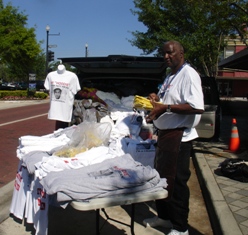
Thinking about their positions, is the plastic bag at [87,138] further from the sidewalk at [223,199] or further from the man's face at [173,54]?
the sidewalk at [223,199]

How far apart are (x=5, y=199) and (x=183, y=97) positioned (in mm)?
2900

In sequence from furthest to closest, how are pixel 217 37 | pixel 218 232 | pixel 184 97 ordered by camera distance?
pixel 217 37
pixel 218 232
pixel 184 97

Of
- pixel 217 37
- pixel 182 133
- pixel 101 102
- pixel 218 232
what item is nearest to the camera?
pixel 182 133

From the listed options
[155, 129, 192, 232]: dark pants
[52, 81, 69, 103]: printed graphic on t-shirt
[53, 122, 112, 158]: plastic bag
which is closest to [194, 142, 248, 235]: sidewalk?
[155, 129, 192, 232]: dark pants

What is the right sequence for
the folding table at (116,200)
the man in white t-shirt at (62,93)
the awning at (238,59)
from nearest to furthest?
1. the folding table at (116,200)
2. the man in white t-shirt at (62,93)
3. the awning at (238,59)

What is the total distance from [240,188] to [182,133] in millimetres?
1992

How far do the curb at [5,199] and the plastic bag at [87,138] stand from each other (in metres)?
1.16

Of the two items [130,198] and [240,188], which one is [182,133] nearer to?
[130,198]

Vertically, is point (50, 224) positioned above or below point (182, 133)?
below

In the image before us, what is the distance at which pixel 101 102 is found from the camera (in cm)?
539

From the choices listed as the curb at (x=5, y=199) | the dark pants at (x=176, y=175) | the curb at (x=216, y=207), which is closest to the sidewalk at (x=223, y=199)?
the curb at (x=216, y=207)

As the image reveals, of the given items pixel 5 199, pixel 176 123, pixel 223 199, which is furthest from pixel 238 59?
pixel 5 199

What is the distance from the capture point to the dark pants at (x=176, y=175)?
10.7 feet

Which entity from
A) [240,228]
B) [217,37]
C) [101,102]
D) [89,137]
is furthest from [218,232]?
[217,37]
